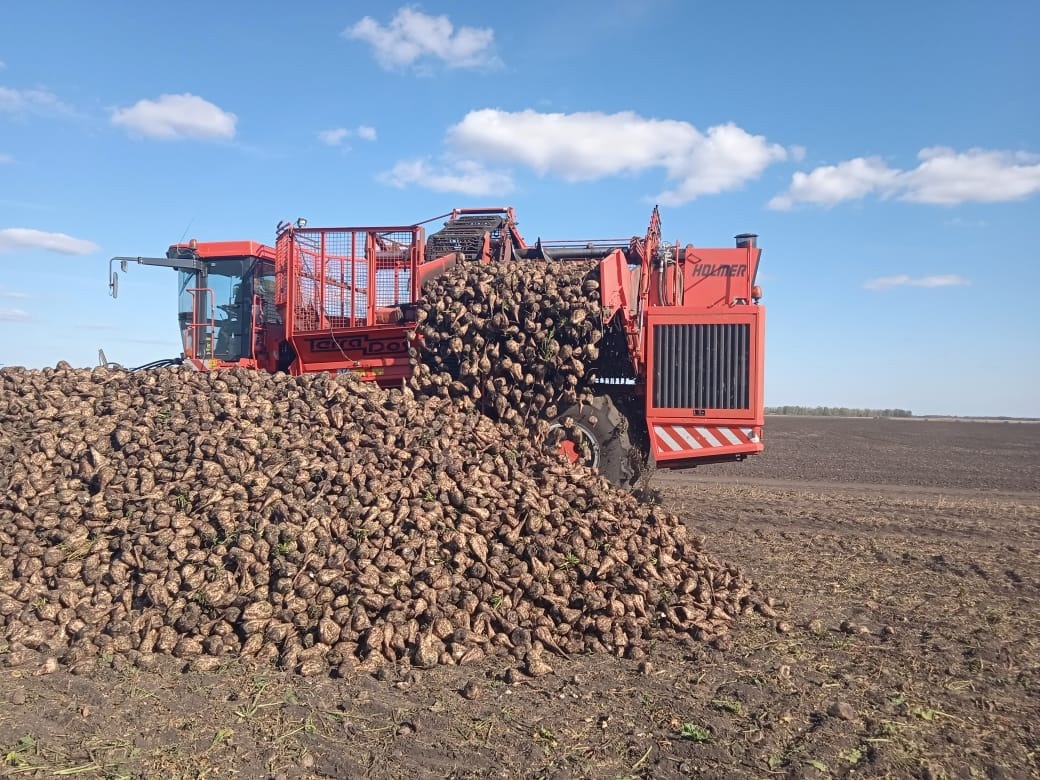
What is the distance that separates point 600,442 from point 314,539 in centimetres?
401

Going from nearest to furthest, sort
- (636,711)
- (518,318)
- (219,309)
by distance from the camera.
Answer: (636,711)
(518,318)
(219,309)

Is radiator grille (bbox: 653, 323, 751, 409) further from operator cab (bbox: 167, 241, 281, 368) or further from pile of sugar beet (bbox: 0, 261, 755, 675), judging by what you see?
operator cab (bbox: 167, 241, 281, 368)

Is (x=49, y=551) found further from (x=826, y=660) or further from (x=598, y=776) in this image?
(x=826, y=660)

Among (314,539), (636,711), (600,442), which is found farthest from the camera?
(600,442)

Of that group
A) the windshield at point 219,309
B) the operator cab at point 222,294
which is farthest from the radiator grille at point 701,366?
the windshield at point 219,309

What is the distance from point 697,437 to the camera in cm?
880

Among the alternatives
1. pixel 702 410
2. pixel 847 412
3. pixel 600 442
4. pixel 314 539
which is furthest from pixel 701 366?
pixel 847 412

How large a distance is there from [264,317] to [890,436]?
32627 millimetres

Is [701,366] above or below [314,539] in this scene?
above

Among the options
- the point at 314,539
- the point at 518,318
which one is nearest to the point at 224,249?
the point at 518,318

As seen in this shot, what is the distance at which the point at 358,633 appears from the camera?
16.4 ft

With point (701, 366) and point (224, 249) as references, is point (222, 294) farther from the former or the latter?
point (701, 366)

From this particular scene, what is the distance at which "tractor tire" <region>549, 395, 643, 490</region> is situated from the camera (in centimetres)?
855

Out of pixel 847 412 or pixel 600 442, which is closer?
pixel 600 442
